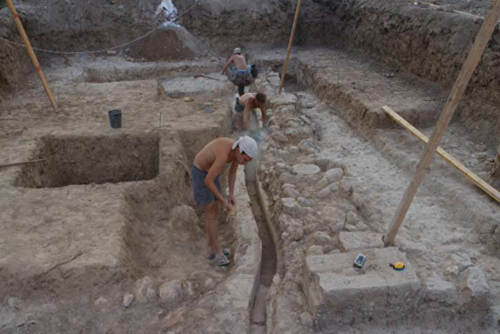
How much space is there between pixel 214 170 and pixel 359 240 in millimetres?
1584

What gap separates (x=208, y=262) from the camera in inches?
157

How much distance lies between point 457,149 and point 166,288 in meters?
4.55

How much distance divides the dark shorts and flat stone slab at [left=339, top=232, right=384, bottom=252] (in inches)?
58.4

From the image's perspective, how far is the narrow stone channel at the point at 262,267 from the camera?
3203 mm

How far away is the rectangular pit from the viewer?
217 inches

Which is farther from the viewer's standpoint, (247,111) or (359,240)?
(247,111)

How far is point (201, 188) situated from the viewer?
370cm

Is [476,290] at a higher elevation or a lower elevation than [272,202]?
higher

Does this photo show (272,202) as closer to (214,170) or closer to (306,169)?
(306,169)

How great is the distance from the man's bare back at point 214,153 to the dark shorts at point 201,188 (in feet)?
0.22

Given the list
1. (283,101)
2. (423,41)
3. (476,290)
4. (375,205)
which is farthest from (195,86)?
(476,290)

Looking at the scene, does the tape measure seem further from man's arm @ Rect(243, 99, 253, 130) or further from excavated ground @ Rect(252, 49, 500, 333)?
man's arm @ Rect(243, 99, 253, 130)

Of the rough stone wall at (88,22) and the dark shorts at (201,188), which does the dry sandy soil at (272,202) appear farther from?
the rough stone wall at (88,22)

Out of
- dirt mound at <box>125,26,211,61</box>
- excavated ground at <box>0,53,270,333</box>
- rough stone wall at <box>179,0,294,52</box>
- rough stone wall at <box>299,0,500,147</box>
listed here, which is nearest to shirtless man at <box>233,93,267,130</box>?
excavated ground at <box>0,53,270,333</box>
